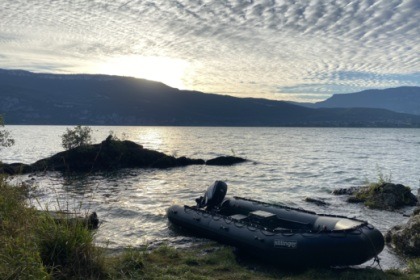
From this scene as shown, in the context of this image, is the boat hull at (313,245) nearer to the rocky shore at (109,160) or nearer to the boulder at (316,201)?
the boulder at (316,201)

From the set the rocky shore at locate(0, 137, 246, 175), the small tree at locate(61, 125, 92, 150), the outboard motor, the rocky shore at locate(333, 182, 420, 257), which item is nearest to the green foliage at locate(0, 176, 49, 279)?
the outboard motor

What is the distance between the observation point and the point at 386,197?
18.8 metres

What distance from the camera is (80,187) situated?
25859 millimetres

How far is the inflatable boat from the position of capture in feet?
31.9

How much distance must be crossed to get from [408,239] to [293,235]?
428 centimetres

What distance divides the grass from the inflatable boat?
359 mm

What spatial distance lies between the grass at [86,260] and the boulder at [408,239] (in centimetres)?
109

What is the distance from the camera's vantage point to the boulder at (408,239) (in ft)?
36.5

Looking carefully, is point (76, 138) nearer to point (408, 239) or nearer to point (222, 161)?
point (222, 161)

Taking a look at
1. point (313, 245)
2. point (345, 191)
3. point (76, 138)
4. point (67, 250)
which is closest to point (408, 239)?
point (313, 245)

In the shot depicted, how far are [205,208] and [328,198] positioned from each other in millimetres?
10577

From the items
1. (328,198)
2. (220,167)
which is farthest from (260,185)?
(220,167)

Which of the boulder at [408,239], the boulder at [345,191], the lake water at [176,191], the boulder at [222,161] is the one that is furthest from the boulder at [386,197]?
the boulder at [222,161]

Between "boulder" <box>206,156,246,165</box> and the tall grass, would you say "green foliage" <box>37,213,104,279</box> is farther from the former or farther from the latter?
"boulder" <box>206,156,246,165</box>
